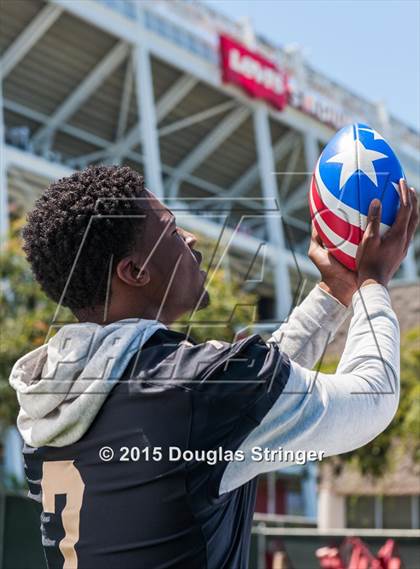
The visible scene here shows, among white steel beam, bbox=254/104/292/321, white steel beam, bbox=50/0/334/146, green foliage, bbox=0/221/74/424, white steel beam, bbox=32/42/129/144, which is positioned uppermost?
white steel beam, bbox=50/0/334/146

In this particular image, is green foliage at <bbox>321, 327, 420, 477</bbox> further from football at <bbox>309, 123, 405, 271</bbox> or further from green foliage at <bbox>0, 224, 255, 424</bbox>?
football at <bbox>309, 123, 405, 271</bbox>

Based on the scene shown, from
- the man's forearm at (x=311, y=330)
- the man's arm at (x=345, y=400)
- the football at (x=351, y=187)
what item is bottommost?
the man's arm at (x=345, y=400)

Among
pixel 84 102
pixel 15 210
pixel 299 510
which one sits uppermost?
pixel 84 102

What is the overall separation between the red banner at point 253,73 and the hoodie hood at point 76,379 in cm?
3046

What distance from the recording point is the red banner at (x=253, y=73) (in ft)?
106

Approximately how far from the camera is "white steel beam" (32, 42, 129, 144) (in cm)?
3102

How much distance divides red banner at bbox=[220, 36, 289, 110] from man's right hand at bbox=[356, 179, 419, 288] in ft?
99.3

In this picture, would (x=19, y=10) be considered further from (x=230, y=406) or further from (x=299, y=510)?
(x=230, y=406)

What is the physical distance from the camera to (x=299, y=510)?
31.8 m

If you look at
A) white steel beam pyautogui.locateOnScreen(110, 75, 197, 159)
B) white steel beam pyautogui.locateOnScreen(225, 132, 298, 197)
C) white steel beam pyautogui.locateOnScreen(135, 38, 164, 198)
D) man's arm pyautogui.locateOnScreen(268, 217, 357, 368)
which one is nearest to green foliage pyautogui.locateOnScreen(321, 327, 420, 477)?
man's arm pyautogui.locateOnScreen(268, 217, 357, 368)

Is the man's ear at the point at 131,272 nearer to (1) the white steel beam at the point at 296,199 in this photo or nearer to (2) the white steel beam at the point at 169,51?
(2) the white steel beam at the point at 169,51

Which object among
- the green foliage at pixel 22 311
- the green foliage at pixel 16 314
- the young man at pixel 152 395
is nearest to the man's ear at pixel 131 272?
the young man at pixel 152 395

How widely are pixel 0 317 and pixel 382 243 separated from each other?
13693mm

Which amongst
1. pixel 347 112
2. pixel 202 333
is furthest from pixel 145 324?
pixel 347 112
